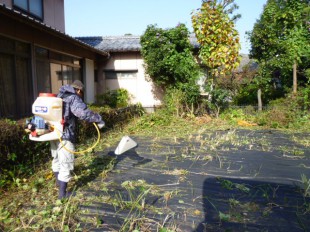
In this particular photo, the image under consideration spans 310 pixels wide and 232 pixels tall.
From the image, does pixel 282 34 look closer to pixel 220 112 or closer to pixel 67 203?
pixel 220 112

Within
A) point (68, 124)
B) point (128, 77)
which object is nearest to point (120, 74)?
point (128, 77)

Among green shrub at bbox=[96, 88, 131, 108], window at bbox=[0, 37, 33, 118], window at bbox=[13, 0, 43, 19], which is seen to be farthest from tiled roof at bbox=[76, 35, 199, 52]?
window at bbox=[0, 37, 33, 118]

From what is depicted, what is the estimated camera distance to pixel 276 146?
604 centimetres

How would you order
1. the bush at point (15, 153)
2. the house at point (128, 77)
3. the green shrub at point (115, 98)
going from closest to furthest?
the bush at point (15, 153)
the green shrub at point (115, 98)
the house at point (128, 77)

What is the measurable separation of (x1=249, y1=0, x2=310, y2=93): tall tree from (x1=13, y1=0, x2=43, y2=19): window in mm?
8462

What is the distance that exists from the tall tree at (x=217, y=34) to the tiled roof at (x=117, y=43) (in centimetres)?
184

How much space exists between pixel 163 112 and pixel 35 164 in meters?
6.31

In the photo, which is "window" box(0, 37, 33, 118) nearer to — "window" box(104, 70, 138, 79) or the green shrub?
the green shrub

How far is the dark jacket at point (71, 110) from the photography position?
3.27 m

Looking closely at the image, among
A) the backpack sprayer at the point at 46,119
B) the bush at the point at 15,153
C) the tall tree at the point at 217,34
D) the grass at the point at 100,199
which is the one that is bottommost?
the grass at the point at 100,199

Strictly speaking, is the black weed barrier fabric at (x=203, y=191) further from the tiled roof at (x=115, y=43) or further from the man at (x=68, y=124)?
the tiled roof at (x=115, y=43)

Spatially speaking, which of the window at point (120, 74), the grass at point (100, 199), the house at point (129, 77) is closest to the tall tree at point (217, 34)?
the house at point (129, 77)

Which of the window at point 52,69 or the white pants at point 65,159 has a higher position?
the window at point 52,69

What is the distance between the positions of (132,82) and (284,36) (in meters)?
6.80
